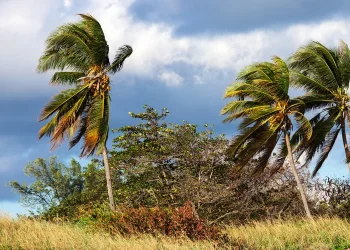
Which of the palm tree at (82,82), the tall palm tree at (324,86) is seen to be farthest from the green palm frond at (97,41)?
→ the tall palm tree at (324,86)

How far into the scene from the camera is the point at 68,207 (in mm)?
32031

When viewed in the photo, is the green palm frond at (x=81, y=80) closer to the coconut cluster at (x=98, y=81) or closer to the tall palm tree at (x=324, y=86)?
the coconut cluster at (x=98, y=81)

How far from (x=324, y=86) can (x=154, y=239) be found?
13.6 meters

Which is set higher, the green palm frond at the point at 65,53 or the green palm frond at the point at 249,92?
the green palm frond at the point at 65,53

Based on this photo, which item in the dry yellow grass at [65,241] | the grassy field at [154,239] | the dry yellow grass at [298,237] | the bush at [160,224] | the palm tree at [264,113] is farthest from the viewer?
the palm tree at [264,113]

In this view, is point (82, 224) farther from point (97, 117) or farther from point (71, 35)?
point (71, 35)

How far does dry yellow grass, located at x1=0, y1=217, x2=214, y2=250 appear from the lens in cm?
1288

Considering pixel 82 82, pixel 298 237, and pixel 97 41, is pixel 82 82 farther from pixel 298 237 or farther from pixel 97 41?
pixel 298 237

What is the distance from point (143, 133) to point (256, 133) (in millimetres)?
7775

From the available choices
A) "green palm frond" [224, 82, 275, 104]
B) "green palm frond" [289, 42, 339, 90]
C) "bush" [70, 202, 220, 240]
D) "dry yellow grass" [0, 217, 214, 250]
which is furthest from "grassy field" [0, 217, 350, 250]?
"green palm frond" [289, 42, 339, 90]

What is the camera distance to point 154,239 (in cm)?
1405

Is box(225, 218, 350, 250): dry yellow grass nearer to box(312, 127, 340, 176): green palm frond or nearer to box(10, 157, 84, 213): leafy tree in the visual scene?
box(312, 127, 340, 176): green palm frond

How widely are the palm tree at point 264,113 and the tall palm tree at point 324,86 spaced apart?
90 cm

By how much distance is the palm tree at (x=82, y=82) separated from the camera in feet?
74.8
